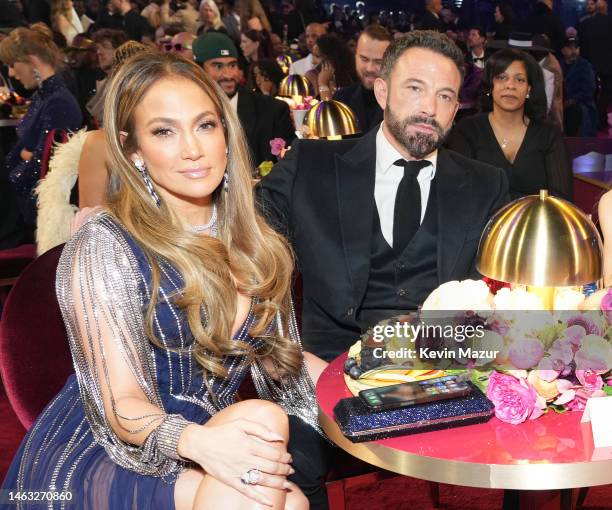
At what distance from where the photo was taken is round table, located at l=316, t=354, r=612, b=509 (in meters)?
1.60

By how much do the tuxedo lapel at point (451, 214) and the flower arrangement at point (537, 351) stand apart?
72cm

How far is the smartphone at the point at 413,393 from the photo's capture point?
1764 millimetres

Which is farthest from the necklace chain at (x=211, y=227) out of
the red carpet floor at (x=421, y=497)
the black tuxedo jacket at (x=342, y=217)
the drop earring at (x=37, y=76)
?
the drop earring at (x=37, y=76)

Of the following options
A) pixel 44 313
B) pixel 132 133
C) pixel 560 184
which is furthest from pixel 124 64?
pixel 560 184

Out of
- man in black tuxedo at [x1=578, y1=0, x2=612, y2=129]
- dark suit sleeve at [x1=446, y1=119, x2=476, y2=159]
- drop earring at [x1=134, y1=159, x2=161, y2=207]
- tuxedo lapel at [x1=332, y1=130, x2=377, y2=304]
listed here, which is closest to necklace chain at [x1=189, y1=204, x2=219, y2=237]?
drop earring at [x1=134, y1=159, x2=161, y2=207]

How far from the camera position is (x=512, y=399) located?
1.74 m

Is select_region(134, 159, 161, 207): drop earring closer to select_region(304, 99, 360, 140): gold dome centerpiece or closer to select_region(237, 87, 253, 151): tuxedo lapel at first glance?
select_region(304, 99, 360, 140): gold dome centerpiece

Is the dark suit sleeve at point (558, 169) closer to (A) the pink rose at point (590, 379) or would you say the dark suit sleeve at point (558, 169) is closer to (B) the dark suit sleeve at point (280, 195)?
(B) the dark suit sleeve at point (280, 195)

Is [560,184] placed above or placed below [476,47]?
below

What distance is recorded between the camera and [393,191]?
8.95 ft

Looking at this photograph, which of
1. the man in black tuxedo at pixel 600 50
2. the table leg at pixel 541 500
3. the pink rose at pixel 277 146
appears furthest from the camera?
the man in black tuxedo at pixel 600 50

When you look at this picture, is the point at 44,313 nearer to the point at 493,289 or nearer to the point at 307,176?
the point at 307,176

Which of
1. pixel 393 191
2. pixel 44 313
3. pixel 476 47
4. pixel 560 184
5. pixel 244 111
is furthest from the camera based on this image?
pixel 476 47

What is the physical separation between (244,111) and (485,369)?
3828 mm
